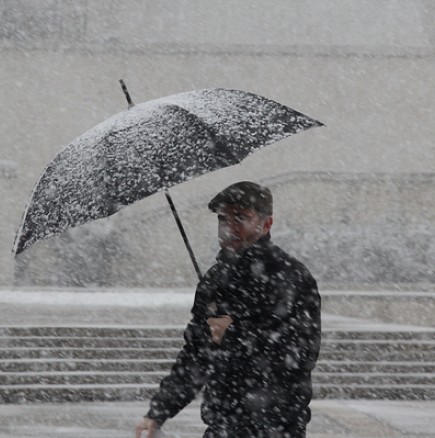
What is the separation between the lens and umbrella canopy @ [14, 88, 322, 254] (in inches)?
114

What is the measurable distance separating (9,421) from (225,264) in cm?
452

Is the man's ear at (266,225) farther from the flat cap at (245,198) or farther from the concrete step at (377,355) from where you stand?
the concrete step at (377,355)

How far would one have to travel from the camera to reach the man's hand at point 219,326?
2.48 metres

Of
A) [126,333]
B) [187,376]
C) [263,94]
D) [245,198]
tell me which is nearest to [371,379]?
[126,333]

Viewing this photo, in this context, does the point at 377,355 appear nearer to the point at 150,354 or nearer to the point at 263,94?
the point at 150,354

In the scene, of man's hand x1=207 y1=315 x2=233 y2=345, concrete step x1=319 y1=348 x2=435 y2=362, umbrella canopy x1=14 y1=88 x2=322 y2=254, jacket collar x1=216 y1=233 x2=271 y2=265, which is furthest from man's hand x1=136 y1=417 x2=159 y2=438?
concrete step x1=319 y1=348 x2=435 y2=362

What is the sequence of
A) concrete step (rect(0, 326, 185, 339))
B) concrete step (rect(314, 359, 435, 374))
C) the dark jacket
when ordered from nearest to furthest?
the dark jacket → concrete step (rect(314, 359, 435, 374)) → concrete step (rect(0, 326, 185, 339))

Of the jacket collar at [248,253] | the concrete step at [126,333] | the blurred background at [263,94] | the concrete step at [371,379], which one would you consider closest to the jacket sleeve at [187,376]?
the jacket collar at [248,253]

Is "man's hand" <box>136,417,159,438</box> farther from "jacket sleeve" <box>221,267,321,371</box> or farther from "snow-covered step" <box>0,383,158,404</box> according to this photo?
"snow-covered step" <box>0,383,158,404</box>

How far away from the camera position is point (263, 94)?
2183 centimetres

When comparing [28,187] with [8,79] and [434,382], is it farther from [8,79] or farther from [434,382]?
[434,382]

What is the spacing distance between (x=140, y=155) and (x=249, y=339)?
685 millimetres

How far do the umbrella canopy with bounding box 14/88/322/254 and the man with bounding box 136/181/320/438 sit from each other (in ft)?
1.36

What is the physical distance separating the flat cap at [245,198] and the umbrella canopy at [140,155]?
0.38m
